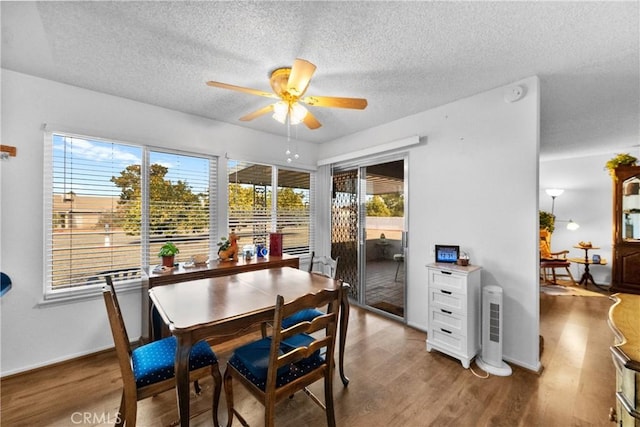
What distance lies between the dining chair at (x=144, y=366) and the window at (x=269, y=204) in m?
2.17

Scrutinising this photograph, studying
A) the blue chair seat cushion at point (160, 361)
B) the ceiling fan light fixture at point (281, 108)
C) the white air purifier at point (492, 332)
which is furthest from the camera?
the white air purifier at point (492, 332)

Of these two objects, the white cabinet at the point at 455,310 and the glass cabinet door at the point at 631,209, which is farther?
the glass cabinet door at the point at 631,209

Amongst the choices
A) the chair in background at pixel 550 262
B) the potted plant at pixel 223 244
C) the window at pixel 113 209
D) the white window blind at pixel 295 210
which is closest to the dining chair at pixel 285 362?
the potted plant at pixel 223 244

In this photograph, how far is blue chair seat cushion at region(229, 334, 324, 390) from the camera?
1505 millimetres

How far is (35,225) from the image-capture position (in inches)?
94.4

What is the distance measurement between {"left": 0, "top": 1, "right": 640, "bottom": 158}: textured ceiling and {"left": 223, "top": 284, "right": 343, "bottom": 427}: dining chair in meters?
1.78

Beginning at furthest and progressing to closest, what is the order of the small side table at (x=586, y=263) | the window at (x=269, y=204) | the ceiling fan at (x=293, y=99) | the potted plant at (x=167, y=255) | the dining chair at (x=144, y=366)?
the small side table at (x=586, y=263) < the window at (x=269, y=204) < the potted plant at (x=167, y=255) < the ceiling fan at (x=293, y=99) < the dining chair at (x=144, y=366)

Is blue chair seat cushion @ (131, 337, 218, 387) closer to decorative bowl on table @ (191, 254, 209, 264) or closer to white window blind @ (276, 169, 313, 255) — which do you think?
decorative bowl on table @ (191, 254, 209, 264)

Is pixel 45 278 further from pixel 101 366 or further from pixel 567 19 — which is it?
pixel 567 19

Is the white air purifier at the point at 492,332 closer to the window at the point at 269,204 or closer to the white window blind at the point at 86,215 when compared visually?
the window at the point at 269,204

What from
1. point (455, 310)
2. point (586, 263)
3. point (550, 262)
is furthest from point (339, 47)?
point (586, 263)

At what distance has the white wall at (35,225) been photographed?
2293mm

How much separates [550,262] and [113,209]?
6.87m

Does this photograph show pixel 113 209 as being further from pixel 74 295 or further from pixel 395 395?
pixel 395 395
